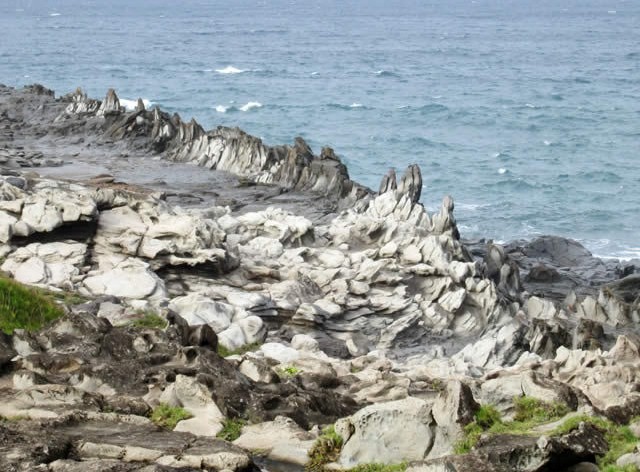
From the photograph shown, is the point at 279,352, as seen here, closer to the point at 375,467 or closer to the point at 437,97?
the point at 375,467

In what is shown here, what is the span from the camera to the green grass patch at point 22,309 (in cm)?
2177

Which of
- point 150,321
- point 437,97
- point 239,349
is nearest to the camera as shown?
point 150,321

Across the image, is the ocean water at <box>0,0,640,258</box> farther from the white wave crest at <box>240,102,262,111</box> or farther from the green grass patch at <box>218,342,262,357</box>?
the green grass patch at <box>218,342,262,357</box>

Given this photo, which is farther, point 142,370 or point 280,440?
point 142,370

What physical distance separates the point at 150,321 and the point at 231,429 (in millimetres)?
10010

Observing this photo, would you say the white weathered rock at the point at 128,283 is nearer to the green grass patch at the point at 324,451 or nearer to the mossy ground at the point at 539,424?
the green grass patch at the point at 324,451

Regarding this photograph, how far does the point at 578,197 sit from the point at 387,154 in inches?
685

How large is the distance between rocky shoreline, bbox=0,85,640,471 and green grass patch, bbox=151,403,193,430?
5.0 inches

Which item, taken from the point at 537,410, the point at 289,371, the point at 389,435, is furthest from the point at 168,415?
the point at 537,410

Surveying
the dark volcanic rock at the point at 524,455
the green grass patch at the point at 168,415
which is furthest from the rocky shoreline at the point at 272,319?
the green grass patch at the point at 168,415

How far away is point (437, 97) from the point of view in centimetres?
10438

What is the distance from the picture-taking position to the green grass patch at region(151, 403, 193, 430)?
15.7m

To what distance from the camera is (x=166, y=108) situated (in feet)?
319

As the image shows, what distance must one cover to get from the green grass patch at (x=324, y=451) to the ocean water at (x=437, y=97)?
132ft
